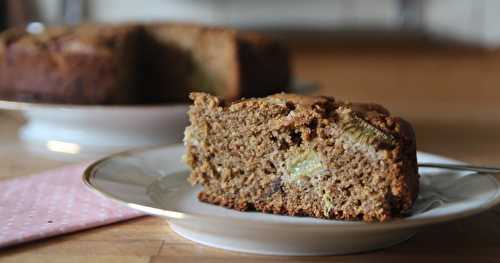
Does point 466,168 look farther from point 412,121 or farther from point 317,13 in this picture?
point 317,13

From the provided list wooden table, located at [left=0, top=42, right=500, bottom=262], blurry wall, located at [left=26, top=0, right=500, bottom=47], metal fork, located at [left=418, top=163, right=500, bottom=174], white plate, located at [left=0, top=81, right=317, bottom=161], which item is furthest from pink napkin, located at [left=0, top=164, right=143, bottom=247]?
blurry wall, located at [left=26, top=0, right=500, bottom=47]

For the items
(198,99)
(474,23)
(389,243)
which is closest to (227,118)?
(198,99)

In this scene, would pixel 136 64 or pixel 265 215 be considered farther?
pixel 136 64

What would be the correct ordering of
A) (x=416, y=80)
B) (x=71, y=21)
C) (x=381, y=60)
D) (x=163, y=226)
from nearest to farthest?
(x=163, y=226)
(x=416, y=80)
(x=381, y=60)
(x=71, y=21)

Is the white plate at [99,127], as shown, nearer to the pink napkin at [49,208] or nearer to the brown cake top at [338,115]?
the pink napkin at [49,208]

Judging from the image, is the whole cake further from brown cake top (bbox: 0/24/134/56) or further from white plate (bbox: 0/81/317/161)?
white plate (bbox: 0/81/317/161)

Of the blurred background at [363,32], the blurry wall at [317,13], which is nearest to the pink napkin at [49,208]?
the blurred background at [363,32]

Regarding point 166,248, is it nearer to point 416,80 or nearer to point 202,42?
point 202,42

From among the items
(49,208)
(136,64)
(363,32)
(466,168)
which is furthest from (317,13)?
(49,208)
